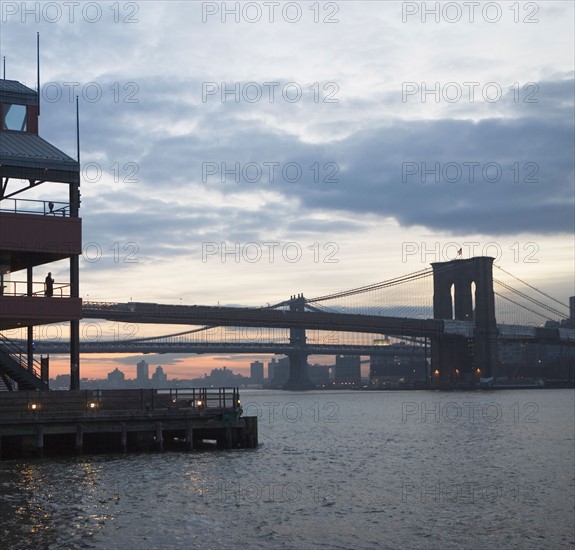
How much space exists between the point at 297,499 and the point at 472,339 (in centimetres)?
14848

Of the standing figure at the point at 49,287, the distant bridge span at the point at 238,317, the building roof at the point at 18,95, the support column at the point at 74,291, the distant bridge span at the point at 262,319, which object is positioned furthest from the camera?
the distant bridge span at the point at 262,319

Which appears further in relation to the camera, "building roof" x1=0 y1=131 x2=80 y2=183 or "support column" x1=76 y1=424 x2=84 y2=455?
"building roof" x1=0 y1=131 x2=80 y2=183

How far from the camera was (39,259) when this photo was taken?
165 feet

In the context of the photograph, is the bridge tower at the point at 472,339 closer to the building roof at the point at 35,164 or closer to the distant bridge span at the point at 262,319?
the distant bridge span at the point at 262,319

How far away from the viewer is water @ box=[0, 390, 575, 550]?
28984mm

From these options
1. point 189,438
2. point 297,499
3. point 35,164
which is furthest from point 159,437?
point 35,164

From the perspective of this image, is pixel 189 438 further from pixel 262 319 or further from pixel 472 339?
pixel 472 339

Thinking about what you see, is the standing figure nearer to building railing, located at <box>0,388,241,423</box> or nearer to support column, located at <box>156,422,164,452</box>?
building railing, located at <box>0,388,241,423</box>

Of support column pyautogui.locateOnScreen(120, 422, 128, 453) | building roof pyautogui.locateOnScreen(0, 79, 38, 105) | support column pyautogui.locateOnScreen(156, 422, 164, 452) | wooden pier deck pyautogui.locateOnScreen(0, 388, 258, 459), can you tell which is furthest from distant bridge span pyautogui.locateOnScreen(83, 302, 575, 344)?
support column pyautogui.locateOnScreen(120, 422, 128, 453)

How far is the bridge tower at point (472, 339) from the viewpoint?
589 ft

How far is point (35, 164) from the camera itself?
4897 centimetres

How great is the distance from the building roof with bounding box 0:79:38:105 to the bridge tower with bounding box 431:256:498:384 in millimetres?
128000

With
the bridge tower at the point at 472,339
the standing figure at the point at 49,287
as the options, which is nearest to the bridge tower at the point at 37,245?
the standing figure at the point at 49,287

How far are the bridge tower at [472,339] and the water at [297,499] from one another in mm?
121994
